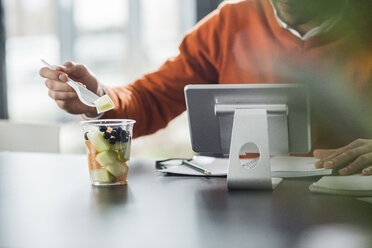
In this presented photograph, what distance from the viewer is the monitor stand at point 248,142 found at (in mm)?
1081

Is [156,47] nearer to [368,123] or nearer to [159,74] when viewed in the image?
[159,74]

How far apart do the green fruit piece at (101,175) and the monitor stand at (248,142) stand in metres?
0.28

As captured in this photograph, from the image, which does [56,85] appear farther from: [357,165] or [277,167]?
[357,165]

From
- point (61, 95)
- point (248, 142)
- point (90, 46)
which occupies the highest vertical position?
point (90, 46)

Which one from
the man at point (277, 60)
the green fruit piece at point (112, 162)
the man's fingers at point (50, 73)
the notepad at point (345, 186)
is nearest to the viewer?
the notepad at point (345, 186)

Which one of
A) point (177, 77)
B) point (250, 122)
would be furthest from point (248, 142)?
point (177, 77)

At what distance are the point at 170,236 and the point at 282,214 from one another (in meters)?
0.23

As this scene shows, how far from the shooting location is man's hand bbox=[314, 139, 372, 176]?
116 centimetres

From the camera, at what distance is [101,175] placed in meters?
1.15

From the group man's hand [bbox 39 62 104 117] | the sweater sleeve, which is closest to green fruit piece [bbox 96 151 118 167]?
man's hand [bbox 39 62 104 117]

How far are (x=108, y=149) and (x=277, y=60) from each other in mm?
894

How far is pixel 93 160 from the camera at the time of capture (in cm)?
113

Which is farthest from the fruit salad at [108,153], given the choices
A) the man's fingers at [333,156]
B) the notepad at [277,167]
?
the man's fingers at [333,156]

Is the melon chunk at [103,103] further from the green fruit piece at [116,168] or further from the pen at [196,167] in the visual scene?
the pen at [196,167]
